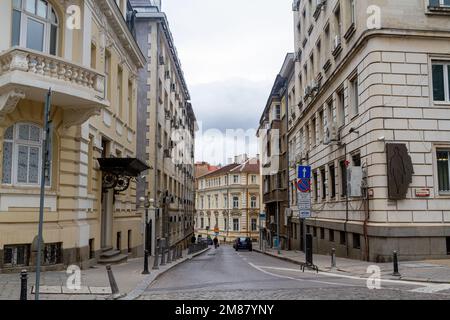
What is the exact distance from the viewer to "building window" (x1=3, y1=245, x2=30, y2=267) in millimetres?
13422

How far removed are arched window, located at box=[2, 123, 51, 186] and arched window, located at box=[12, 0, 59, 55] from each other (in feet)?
7.90

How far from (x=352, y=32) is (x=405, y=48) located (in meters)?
2.72

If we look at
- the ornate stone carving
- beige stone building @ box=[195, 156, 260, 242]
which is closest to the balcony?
the ornate stone carving

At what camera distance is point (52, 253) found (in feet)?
47.9

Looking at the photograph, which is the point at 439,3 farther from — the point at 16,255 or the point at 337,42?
the point at 16,255

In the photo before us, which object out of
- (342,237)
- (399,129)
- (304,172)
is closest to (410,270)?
(399,129)

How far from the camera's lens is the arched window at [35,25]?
13.9m

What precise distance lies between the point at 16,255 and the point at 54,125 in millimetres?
3911

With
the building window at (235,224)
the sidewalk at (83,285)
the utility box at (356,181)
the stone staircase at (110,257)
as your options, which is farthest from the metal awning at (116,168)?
the building window at (235,224)

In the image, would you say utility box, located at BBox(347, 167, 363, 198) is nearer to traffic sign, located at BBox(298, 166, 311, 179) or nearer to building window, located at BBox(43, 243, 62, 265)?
traffic sign, located at BBox(298, 166, 311, 179)

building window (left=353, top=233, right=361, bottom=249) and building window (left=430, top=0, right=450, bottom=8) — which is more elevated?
building window (left=430, top=0, right=450, bottom=8)

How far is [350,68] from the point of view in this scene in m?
20.6
